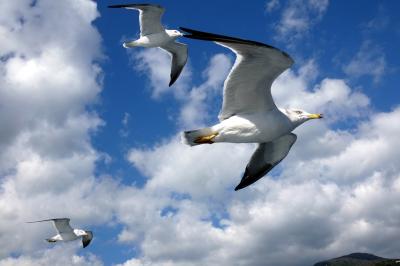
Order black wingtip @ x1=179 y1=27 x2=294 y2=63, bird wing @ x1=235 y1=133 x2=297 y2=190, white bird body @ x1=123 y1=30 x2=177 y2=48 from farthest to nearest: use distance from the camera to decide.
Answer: white bird body @ x1=123 y1=30 x2=177 y2=48 < bird wing @ x1=235 y1=133 x2=297 y2=190 < black wingtip @ x1=179 y1=27 x2=294 y2=63

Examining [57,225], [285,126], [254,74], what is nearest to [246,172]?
[285,126]

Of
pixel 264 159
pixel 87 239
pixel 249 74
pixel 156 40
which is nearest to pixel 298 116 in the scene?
pixel 249 74

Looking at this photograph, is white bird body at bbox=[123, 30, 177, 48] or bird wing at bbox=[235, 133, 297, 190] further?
white bird body at bbox=[123, 30, 177, 48]

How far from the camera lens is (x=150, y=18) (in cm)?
3036

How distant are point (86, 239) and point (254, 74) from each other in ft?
124

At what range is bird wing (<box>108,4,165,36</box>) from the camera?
1175 inches

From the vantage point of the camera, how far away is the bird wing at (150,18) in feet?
97.9

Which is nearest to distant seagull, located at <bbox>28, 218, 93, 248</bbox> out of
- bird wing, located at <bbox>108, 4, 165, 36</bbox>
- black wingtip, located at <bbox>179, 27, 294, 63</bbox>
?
bird wing, located at <bbox>108, 4, 165, 36</bbox>

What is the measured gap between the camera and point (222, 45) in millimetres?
9914

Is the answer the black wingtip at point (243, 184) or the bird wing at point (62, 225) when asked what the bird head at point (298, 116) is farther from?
the bird wing at point (62, 225)

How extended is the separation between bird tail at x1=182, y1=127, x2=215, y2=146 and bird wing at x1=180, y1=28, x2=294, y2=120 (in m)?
0.61

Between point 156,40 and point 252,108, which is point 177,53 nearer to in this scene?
point 156,40

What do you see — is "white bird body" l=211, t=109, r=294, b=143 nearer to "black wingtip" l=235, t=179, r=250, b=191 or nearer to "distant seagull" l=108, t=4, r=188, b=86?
"black wingtip" l=235, t=179, r=250, b=191

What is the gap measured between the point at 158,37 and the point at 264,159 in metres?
16.6
